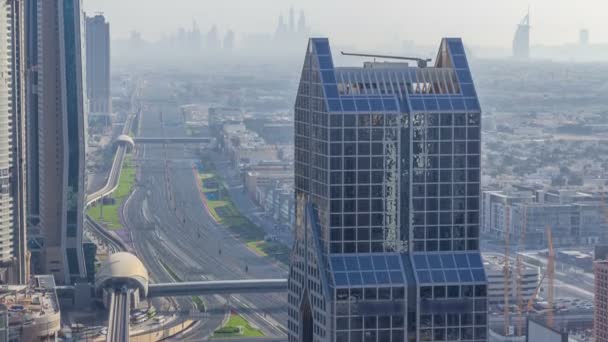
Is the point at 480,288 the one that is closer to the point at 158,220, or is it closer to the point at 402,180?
the point at 402,180

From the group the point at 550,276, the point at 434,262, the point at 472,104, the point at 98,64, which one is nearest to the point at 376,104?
the point at 472,104

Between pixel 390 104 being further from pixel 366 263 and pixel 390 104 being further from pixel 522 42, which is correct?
pixel 522 42

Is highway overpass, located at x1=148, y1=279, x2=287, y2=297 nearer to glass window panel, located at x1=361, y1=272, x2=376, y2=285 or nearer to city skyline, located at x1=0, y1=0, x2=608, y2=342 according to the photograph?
city skyline, located at x1=0, y1=0, x2=608, y2=342

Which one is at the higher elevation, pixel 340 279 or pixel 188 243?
pixel 340 279

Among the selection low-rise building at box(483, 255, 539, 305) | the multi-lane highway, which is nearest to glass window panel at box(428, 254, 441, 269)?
low-rise building at box(483, 255, 539, 305)

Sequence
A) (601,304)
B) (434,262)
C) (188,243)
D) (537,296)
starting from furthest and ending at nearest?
(188,243), (537,296), (601,304), (434,262)

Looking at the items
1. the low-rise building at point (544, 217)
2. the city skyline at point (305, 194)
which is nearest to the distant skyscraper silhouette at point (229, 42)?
the city skyline at point (305, 194)
